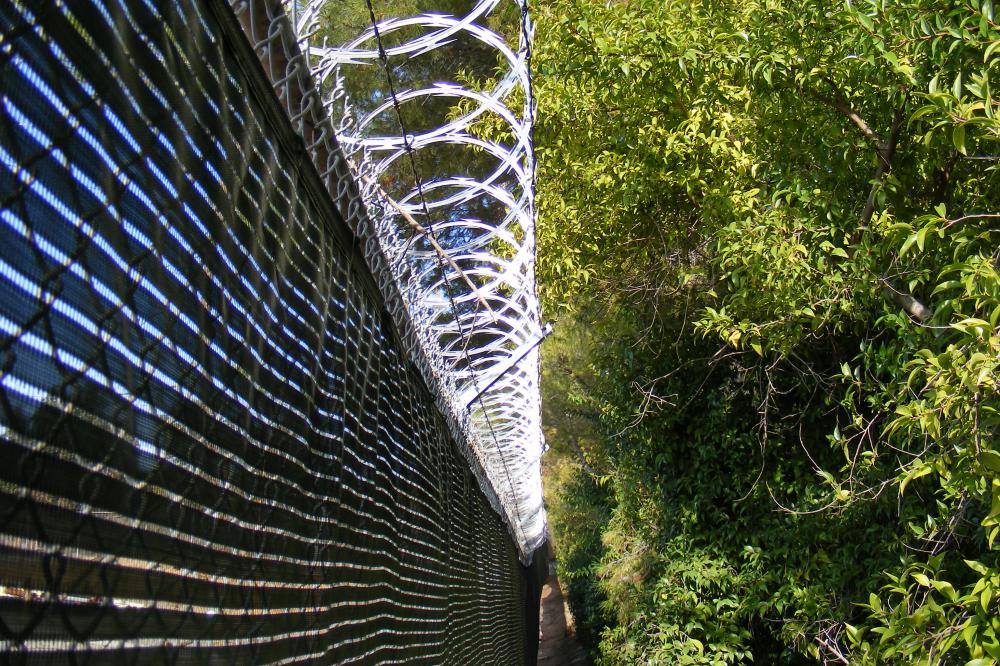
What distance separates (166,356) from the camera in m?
0.98

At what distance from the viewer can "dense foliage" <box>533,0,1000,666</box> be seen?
294cm

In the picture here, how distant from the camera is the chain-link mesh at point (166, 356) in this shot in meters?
0.74

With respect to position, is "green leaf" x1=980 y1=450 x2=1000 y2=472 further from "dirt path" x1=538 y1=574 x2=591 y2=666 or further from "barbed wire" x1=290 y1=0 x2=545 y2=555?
"dirt path" x1=538 y1=574 x2=591 y2=666

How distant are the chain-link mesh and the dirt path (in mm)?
14448

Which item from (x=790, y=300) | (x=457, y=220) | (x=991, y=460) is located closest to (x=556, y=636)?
(x=790, y=300)

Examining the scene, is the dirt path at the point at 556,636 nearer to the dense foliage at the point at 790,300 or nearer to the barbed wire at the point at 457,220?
the dense foliage at the point at 790,300

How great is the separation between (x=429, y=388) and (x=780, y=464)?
173 inches

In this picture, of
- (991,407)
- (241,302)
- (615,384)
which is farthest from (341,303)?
(615,384)

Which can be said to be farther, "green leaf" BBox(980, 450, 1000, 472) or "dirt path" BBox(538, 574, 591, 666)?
"dirt path" BBox(538, 574, 591, 666)

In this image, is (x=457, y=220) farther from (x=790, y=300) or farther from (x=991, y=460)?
(x=790, y=300)

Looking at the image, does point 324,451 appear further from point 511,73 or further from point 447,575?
point 447,575

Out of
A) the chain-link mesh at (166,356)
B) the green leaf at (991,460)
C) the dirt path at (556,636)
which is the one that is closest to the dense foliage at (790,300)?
the green leaf at (991,460)

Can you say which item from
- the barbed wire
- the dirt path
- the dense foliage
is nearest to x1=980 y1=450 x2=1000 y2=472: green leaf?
the dense foliage

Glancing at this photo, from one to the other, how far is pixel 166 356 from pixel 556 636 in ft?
74.0
